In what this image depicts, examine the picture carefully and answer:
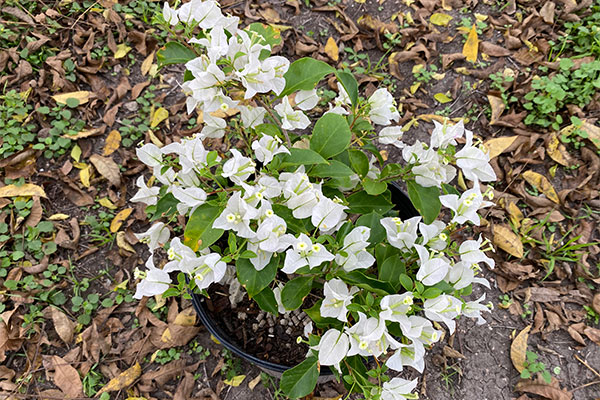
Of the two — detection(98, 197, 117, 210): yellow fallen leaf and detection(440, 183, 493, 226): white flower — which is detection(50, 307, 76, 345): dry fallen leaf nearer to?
detection(98, 197, 117, 210): yellow fallen leaf

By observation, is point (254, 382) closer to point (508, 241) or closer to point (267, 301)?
point (267, 301)

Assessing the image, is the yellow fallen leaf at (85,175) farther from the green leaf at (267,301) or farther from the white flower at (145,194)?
the green leaf at (267,301)

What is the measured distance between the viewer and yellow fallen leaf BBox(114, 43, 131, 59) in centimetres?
261

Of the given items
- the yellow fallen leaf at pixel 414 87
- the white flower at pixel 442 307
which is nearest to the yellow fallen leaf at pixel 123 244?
the white flower at pixel 442 307

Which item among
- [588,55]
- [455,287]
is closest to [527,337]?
[455,287]

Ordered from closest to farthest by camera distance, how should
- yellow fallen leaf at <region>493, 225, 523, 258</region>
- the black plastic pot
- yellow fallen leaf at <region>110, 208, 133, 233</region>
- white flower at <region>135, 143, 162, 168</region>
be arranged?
white flower at <region>135, 143, 162, 168</region> < the black plastic pot < yellow fallen leaf at <region>493, 225, 523, 258</region> < yellow fallen leaf at <region>110, 208, 133, 233</region>

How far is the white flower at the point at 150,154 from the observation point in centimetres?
124

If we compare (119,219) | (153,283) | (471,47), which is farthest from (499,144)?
(119,219)

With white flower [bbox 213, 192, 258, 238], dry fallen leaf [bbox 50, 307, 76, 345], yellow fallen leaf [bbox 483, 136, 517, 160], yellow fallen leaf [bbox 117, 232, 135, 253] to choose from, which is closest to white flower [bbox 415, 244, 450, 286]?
white flower [bbox 213, 192, 258, 238]

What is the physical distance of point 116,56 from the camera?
2.61 meters

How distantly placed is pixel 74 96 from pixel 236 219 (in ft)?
6.32

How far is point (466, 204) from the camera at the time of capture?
1.16 metres

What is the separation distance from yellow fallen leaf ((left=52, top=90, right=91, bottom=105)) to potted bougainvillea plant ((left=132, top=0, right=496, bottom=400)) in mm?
1447

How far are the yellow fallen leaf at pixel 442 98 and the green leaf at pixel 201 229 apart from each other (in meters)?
1.79
